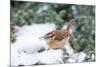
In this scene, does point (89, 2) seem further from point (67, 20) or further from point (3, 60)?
point (3, 60)

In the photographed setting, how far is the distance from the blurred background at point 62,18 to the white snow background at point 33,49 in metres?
0.05

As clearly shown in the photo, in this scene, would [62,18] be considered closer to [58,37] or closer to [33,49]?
[58,37]

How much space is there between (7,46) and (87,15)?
947mm

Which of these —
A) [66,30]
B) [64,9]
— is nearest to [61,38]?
[66,30]

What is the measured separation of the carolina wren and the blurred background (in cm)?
6

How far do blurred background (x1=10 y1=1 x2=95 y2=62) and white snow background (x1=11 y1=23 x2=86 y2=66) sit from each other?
52mm

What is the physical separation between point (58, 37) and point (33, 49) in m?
0.30

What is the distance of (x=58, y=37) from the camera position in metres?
2.03

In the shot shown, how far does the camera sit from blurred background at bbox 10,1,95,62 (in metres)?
1.90

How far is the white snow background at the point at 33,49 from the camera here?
1.89m

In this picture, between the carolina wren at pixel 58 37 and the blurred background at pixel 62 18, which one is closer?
the blurred background at pixel 62 18

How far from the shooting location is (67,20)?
206cm

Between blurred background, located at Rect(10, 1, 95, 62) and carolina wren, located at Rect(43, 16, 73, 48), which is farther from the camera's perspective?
carolina wren, located at Rect(43, 16, 73, 48)

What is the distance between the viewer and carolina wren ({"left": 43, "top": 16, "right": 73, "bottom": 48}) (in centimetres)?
200
